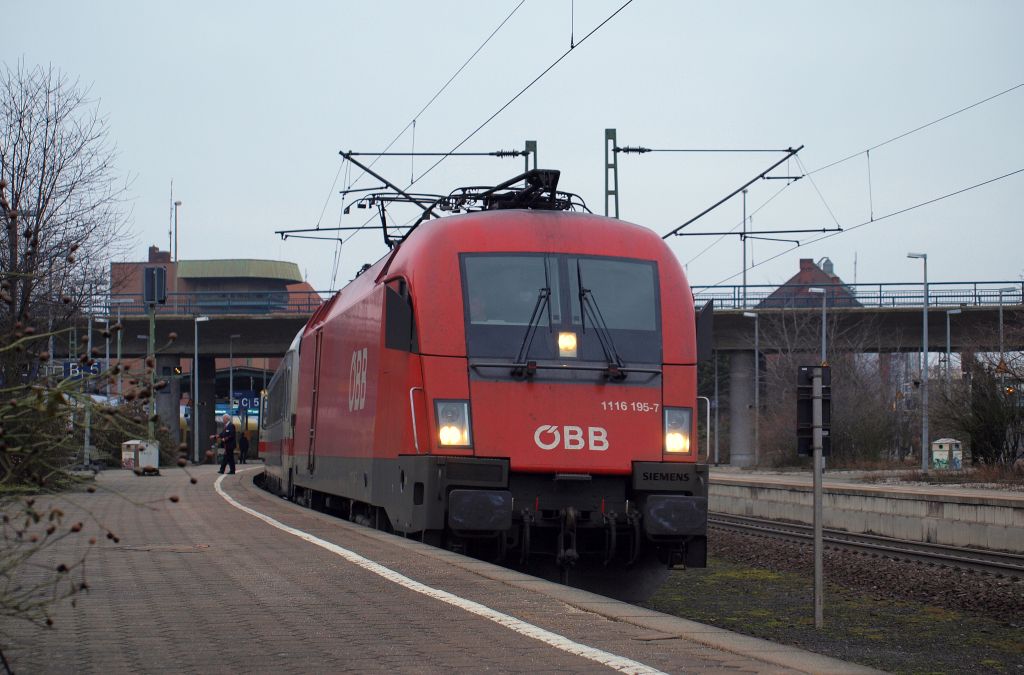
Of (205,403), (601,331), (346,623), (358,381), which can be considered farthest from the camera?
(205,403)

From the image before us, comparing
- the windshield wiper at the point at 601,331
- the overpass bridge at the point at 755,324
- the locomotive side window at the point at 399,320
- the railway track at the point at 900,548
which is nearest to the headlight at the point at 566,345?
the windshield wiper at the point at 601,331

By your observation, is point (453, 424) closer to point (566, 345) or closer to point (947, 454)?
point (566, 345)

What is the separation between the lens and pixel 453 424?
443 inches

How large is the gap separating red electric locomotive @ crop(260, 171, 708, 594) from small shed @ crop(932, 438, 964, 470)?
27410 mm

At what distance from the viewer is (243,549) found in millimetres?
12062

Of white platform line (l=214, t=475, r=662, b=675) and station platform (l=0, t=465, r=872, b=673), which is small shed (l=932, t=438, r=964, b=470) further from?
station platform (l=0, t=465, r=872, b=673)

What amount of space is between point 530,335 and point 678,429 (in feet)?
5.06

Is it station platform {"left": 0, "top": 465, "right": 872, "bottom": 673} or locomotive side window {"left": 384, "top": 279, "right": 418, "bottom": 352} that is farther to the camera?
locomotive side window {"left": 384, "top": 279, "right": 418, "bottom": 352}

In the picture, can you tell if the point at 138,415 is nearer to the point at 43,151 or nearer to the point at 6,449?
the point at 6,449

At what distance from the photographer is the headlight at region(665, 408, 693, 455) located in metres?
11.6

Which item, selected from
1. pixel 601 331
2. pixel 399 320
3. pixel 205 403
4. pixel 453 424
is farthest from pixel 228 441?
pixel 205 403

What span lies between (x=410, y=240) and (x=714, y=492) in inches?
800

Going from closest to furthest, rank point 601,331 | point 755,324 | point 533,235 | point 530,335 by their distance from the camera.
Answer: point 530,335 < point 601,331 < point 533,235 < point 755,324

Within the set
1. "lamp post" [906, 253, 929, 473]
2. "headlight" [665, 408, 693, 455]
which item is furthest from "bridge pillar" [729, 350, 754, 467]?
"headlight" [665, 408, 693, 455]
